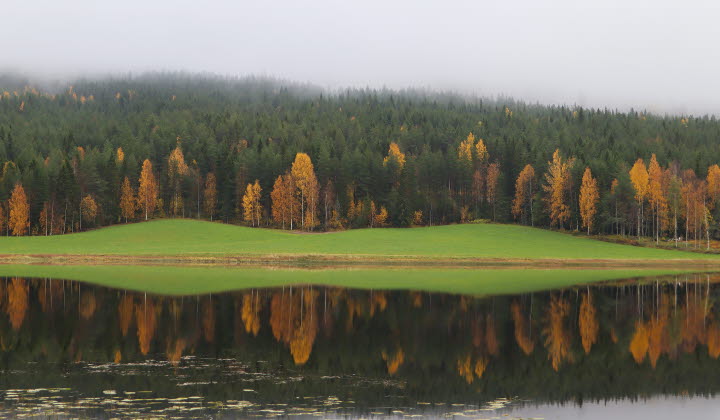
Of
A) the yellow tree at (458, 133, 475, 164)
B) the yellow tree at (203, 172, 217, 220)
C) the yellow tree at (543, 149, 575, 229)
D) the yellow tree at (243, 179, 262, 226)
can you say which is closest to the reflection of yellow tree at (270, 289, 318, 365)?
the yellow tree at (243, 179, 262, 226)

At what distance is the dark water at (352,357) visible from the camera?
63.6ft

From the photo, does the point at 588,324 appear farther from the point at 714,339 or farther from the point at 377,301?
the point at 377,301

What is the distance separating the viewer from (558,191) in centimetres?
11825

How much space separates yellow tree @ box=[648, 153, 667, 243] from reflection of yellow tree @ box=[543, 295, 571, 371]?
7254cm

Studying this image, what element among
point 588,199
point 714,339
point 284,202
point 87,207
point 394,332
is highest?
point 588,199

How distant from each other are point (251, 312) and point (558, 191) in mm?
91335

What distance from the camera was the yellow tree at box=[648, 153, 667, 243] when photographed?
358 feet

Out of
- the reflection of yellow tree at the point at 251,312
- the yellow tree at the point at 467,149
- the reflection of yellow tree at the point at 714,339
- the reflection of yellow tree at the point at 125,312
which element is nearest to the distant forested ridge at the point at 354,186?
the yellow tree at the point at 467,149

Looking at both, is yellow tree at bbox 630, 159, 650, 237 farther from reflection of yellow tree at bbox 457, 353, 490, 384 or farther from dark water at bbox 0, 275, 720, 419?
reflection of yellow tree at bbox 457, 353, 490, 384

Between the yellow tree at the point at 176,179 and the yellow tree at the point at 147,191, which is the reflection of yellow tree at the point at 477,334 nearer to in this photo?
the yellow tree at the point at 147,191

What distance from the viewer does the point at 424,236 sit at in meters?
106

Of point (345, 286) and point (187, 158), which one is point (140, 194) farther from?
point (345, 286)

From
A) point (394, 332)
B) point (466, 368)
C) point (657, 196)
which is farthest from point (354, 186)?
point (466, 368)

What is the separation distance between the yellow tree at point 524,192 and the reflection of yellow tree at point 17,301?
95880 mm
